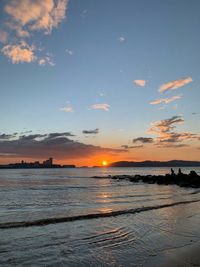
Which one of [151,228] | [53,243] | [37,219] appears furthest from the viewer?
[37,219]

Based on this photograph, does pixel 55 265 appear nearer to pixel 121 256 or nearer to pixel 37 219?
pixel 121 256

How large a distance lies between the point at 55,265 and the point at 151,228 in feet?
23.7

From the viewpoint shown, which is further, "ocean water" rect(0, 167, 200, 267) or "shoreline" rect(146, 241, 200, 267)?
"ocean water" rect(0, 167, 200, 267)

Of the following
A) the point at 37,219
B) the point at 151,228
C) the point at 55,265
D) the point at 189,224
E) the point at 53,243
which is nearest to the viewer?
the point at 55,265

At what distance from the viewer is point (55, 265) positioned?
9312 millimetres

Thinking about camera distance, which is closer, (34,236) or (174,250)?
(174,250)

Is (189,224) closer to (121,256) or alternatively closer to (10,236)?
(121,256)

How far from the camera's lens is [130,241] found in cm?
1247

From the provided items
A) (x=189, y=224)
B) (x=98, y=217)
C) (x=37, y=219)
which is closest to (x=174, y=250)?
Result: (x=189, y=224)

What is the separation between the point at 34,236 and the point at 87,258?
13.5 ft

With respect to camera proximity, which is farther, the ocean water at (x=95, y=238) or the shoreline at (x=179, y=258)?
the ocean water at (x=95, y=238)

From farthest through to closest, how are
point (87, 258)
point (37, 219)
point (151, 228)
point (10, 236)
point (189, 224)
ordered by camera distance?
point (37, 219), point (189, 224), point (151, 228), point (10, 236), point (87, 258)

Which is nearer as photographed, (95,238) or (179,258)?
(179,258)

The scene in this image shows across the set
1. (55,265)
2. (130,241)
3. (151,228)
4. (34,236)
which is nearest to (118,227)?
(151,228)
